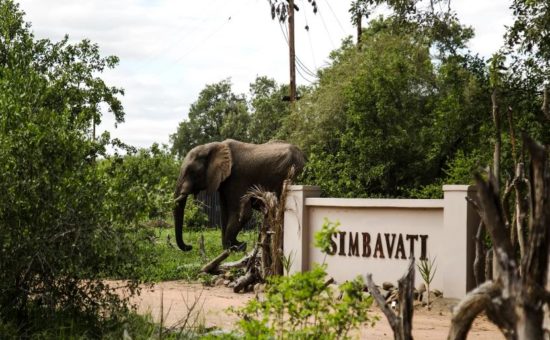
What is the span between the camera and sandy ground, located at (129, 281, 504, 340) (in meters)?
9.59

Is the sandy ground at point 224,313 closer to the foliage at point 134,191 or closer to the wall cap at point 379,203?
the foliage at point 134,191

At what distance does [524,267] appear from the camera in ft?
14.8

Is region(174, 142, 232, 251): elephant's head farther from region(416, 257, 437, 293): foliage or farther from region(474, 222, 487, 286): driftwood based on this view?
region(474, 222, 487, 286): driftwood

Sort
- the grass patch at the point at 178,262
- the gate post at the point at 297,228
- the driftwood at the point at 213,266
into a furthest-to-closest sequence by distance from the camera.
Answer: the driftwood at the point at 213,266, the grass patch at the point at 178,262, the gate post at the point at 297,228

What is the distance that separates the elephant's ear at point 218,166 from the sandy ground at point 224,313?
250 inches

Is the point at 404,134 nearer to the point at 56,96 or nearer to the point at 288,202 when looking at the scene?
the point at 288,202

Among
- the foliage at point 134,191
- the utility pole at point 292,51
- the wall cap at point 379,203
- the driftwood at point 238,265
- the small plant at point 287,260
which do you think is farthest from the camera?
the utility pole at point 292,51

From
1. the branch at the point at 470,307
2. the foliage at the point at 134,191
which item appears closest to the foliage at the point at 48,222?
the foliage at the point at 134,191

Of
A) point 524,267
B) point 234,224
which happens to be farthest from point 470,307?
point 234,224

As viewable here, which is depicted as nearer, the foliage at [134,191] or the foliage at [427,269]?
the foliage at [134,191]

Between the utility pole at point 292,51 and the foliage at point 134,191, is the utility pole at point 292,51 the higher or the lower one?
the higher one

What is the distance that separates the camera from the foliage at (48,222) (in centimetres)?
808

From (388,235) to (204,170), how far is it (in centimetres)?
824

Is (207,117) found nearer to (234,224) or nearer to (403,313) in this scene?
(234,224)
